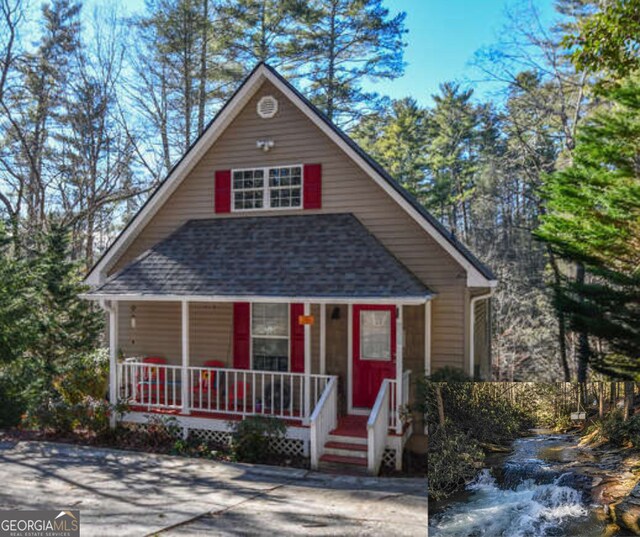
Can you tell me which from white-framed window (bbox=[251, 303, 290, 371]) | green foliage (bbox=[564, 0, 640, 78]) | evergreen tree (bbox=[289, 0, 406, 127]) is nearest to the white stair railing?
white-framed window (bbox=[251, 303, 290, 371])

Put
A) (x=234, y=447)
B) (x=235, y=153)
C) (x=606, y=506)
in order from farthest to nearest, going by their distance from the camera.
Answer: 1. (x=235, y=153)
2. (x=234, y=447)
3. (x=606, y=506)

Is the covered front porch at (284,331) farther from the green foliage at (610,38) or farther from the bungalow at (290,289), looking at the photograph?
the green foliage at (610,38)

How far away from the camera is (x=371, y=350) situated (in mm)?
9992

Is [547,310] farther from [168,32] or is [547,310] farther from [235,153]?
[168,32]

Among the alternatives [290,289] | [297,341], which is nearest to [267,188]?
[290,289]

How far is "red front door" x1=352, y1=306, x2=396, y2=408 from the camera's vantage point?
9.84 meters

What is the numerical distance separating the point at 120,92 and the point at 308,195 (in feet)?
47.0

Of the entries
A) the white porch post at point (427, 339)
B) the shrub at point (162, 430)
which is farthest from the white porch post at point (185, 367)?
the white porch post at point (427, 339)

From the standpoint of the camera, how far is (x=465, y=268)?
9273 mm

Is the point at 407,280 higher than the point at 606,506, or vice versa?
the point at 407,280

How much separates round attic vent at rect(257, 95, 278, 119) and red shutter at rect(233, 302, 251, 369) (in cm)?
414

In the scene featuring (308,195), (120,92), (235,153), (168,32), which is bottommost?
(308,195)

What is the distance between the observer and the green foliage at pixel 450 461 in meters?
3.00

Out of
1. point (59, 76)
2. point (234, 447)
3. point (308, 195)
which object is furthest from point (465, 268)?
point (59, 76)
